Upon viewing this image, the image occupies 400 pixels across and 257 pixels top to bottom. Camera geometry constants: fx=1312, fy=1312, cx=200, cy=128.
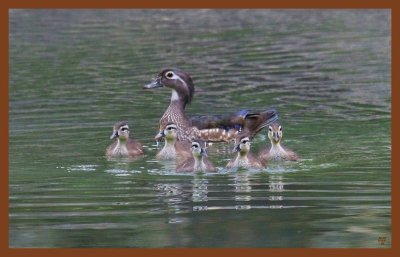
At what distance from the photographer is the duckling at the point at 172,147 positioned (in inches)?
695

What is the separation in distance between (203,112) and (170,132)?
3.71 m

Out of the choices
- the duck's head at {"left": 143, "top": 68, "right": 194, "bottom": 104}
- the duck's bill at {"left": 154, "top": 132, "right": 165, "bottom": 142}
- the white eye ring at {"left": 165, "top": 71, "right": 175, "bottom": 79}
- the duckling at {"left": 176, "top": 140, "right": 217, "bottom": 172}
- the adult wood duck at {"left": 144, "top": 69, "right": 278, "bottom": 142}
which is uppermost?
the white eye ring at {"left": 165, "top": 71, "right": 175, "bottom": 79}

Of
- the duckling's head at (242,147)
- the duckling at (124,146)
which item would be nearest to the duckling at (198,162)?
the duckling's head at (242,147)

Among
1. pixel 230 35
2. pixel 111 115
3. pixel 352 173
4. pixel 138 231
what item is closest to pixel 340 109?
pixel 111 115

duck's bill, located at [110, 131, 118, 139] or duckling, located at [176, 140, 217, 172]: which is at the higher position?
duck's bill, located at [110, 131, 118, 139]

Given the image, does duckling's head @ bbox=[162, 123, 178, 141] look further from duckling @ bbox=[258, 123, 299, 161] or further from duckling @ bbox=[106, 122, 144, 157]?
duckling @ bbox=[258, 123, 299, 161]

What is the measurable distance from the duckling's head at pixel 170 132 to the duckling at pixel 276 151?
124 cm

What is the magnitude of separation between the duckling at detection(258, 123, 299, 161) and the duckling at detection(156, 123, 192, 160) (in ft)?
3.65

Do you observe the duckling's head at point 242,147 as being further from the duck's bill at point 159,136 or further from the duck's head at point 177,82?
the duck's head at point 177,82

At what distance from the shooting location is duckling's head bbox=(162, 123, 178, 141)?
1786 cm

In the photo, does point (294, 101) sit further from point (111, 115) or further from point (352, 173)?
point (352, 173)

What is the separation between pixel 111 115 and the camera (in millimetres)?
20844

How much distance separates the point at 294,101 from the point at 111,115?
3.24 meters

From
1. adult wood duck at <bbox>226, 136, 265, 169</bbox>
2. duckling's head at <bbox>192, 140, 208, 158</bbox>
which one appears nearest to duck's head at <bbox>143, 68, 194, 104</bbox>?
adult wood duck at <bbox>226, 136, 265, 169</bbox>
